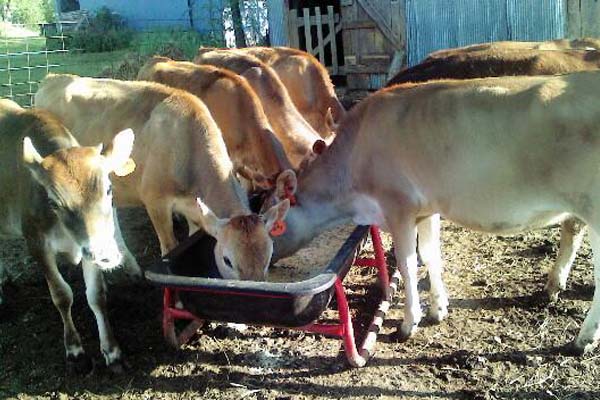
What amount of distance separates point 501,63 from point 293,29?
28.0 feet

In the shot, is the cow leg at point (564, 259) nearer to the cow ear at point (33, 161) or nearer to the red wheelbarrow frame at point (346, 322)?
the red wheelbarrow frame at point (346, 322)

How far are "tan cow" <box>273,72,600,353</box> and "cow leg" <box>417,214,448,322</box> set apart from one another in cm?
1

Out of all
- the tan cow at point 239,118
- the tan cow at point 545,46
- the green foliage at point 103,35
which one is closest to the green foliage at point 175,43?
the green foliage at point 103,35

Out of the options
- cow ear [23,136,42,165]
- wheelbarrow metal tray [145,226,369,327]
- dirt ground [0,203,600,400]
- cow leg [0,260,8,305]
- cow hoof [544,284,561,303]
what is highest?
cow ear [23,136,42,165]

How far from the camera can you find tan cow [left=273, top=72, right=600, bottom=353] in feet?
13.8

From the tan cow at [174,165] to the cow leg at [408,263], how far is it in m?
0.92

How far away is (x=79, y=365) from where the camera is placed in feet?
16.0

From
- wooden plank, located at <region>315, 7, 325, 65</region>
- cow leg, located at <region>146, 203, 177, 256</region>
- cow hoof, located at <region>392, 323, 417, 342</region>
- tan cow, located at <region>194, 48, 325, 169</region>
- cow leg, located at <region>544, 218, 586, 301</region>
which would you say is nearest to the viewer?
cow hoof, located at <region>392, 323, 417, 342</region>

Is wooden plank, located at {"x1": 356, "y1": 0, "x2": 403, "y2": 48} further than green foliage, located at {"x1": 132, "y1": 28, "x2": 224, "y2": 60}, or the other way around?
green foliage, located at {"x1": 132, "y1": 28, "x2": 224, "y2": 60}

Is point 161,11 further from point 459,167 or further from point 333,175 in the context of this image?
point 459,167

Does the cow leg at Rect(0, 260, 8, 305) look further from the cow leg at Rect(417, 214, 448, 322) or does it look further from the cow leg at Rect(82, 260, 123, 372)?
the cow leg at Rect(417, 214, 448, 322)

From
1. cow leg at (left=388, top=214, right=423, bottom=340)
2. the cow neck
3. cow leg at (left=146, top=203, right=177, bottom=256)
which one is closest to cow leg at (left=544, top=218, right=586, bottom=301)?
cow leg at (left=388, top=214, right=423, bottom=340)

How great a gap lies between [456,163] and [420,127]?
385 mm

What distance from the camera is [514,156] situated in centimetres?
432
